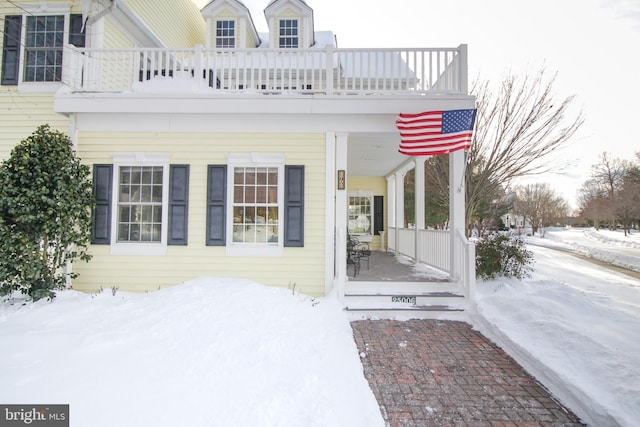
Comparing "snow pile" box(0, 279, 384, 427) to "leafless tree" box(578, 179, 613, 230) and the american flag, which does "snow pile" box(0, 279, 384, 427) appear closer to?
the american flag

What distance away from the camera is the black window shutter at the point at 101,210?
6.17 m

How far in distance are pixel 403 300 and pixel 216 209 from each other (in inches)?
150

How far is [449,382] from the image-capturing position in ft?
11.6

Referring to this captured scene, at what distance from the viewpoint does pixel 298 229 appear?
6145 mm

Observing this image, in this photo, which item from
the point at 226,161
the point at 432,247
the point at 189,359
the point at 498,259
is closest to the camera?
the point at 189,359

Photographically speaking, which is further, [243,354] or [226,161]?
[226,161]

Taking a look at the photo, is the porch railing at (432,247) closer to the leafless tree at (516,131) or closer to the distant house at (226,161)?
the distant house at (226,161)

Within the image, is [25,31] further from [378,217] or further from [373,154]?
[378,217]

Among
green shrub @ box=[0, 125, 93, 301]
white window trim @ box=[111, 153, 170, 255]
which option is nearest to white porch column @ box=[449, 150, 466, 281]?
white window trim @ box=[111, 153, 170, 255]

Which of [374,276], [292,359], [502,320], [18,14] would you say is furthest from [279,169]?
[18,14]

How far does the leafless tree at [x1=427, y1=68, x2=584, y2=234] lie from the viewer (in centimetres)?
943

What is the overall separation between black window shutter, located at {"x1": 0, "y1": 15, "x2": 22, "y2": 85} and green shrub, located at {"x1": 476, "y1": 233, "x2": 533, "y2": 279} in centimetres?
1034

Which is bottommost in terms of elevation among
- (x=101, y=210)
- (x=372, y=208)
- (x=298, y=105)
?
(x=101, y=210)

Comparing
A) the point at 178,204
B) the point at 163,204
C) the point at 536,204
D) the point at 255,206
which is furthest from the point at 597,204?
the point at 163,204
